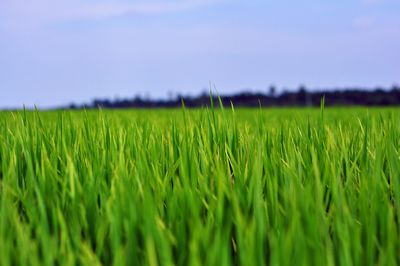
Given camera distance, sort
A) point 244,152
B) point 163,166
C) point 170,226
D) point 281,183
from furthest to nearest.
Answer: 1. point 244,152
2. point 163,166
3. point 281,183
4. point 170,226

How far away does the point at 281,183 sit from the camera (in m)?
1.50

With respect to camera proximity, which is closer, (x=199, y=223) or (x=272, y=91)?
(x=199, y=223)

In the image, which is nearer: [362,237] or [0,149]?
[362,237]

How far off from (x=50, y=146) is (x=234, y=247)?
1.06 metres

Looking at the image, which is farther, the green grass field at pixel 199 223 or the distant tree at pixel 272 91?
the distant tree at pixel 272 91

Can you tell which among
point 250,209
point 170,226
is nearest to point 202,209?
point 250,209

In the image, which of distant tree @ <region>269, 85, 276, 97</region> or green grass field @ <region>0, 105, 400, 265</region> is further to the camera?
distant tree @ <region>269, 85, 276, 97</region>

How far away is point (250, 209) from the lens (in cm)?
132

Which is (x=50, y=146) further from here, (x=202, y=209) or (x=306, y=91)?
(x=306, y=91)

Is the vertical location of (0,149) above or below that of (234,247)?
above

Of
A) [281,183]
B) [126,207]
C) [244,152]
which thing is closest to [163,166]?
[244,152]

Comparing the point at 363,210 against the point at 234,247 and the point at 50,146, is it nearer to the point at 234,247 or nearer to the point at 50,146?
the point at 234,247

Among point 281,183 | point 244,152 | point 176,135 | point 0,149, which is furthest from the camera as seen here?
point 0,149

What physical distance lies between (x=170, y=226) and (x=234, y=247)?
0.53 feet
